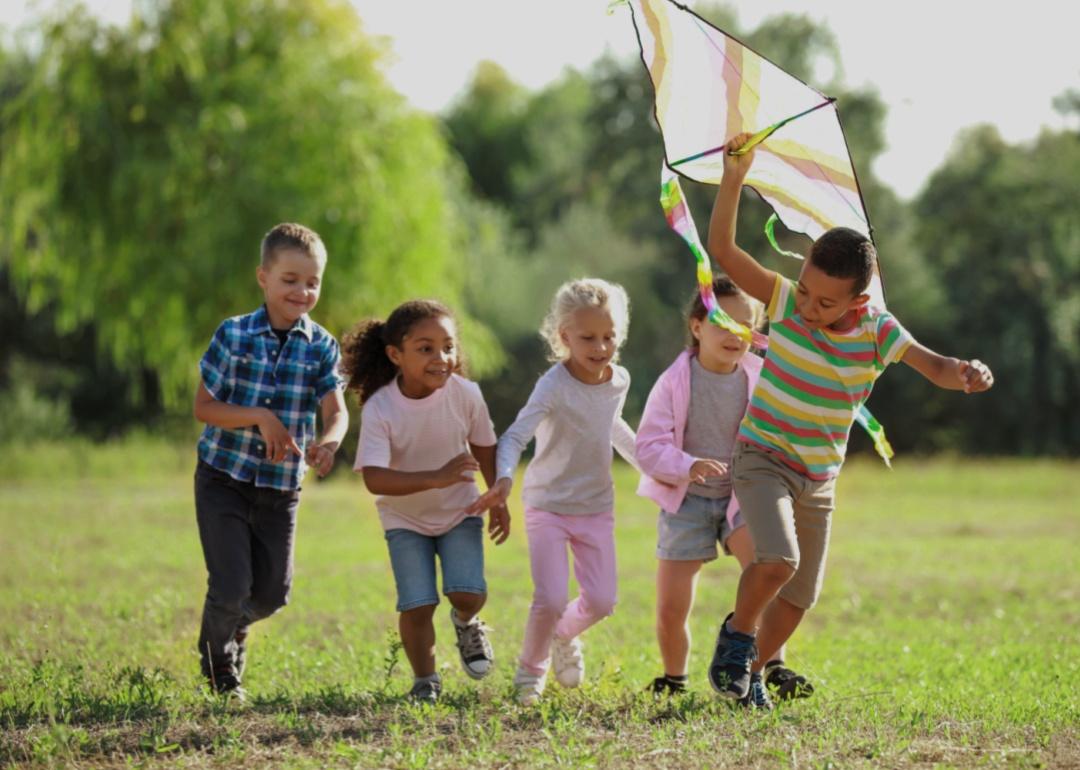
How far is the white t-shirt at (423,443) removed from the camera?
618cm

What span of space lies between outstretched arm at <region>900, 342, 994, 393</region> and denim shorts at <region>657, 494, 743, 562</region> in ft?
3.94

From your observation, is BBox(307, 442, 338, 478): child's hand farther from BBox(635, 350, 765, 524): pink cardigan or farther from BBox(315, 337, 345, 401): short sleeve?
BBox(635, 350, 765, 524): pink cardigan

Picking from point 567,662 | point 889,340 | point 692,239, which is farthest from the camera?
point 567,662

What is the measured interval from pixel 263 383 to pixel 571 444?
4.56 ft

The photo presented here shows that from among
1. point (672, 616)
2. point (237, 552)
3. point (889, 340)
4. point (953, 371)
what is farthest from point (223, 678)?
point (953, 371)

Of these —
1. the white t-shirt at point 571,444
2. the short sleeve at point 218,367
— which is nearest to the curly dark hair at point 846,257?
the white t-shirt at point 571,444

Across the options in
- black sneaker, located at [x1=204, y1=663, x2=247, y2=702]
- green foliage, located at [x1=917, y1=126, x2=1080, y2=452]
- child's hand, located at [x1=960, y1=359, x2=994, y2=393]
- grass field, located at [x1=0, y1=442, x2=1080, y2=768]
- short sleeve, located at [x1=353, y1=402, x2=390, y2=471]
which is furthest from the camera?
green foliage, located at [x1=917, y1=126, x2=1080, y2=452]

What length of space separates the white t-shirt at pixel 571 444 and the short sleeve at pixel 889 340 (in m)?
1.22

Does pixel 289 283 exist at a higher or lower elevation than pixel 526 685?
higher

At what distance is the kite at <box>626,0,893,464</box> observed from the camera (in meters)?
6.09

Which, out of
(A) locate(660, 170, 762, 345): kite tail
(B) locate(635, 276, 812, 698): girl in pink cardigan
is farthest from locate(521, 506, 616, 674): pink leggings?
(A) locate(660, 170, 762, 345): kite tail

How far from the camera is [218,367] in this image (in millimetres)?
6316

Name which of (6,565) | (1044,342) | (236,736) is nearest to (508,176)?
(1044,342)

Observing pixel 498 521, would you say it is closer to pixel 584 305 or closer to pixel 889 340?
pixel 584 305
